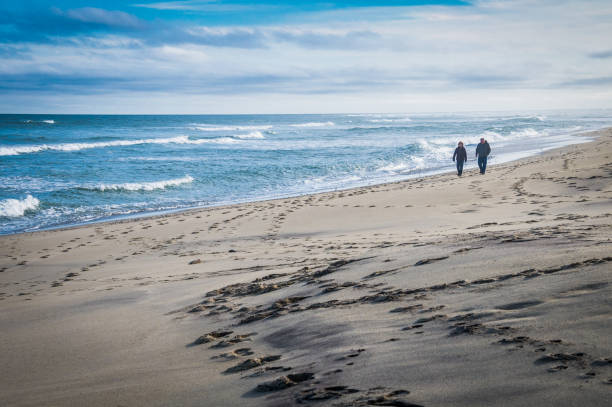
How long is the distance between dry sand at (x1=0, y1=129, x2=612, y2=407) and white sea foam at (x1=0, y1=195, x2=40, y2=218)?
8523mm

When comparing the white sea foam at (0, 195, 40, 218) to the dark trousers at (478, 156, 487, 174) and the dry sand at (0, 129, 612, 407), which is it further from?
the dark trousers at (478, 156, 487, 174)

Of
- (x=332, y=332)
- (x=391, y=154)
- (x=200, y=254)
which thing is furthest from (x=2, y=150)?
(x=332, y=332)

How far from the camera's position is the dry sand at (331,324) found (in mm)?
2547

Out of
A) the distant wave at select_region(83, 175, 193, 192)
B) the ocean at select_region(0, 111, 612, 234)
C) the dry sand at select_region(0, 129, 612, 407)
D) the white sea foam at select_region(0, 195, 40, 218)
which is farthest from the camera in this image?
the distant wave at select_region(83, 175, 193, 192)

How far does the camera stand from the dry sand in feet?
8.36

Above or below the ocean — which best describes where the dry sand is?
below

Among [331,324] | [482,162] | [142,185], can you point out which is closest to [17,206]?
[142,185]

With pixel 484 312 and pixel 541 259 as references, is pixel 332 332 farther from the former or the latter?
pixel 541 259

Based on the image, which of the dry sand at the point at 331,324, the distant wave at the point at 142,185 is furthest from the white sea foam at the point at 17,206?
the dry sand at the point at 331,324

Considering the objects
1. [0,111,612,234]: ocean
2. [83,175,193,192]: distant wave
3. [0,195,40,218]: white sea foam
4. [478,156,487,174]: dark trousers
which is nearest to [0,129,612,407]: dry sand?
[0,195,40,218]: white sea foam

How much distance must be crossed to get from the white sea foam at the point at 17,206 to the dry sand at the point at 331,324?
28.0 ft

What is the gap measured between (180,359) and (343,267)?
2.60 metres

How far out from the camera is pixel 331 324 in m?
3.75

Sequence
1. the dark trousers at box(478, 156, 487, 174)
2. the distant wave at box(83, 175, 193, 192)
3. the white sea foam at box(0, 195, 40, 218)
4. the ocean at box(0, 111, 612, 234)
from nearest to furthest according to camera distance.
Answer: the white sea foam at box(0, 195, 40, 218), the ocean at box(0, 111, 612, 234), the dark trousers at box(478, 156, 487, 174), the distant wave at box(83, 175, 193, 192)
